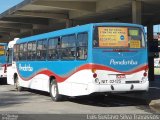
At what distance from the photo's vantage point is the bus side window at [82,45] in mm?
15266

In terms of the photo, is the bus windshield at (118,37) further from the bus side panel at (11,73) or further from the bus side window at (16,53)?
the bus side panel at (11,73)

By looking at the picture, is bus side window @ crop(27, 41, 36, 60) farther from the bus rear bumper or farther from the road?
the bus rear bumper

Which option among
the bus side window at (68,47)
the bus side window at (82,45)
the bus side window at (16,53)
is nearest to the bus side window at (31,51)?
the bus side window at (16,53)

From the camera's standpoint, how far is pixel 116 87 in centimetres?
1507

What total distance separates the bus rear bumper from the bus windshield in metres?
1.37

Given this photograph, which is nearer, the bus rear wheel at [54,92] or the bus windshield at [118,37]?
the bus windshield at [118,37]

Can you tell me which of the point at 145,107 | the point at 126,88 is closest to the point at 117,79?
the point at 126,88

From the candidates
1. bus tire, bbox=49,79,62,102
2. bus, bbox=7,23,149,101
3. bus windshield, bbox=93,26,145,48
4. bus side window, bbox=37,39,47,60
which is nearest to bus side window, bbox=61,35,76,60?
bus, bbox=7,23,149,101

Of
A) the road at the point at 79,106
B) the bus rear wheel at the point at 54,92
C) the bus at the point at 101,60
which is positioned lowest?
the road at the point at 79,106

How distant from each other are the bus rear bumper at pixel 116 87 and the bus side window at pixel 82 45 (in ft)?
3.93

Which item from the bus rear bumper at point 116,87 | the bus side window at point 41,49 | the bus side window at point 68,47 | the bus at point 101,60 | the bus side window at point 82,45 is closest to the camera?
the bus rear bumper at point 116,87

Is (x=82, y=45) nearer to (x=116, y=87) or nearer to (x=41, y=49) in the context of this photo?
(x=116, y=87)

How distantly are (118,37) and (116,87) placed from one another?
177 cm

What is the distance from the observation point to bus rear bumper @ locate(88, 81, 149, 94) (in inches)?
578
